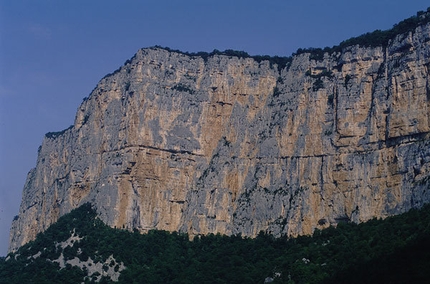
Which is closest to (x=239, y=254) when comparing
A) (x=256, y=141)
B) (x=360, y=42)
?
(x=256, y=141)

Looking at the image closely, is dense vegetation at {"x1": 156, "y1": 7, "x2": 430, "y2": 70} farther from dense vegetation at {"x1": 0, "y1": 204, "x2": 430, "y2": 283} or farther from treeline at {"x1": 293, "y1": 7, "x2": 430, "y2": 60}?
dense vegetation at {"x1": 0, "y1": 204, "x2": 430, "y2": 283}

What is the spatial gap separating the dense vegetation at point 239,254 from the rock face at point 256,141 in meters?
2.77

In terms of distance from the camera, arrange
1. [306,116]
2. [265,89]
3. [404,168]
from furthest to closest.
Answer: [265,89] → [306,116] → [404,168]

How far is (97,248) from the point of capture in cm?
8900

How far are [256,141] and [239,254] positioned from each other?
17611 mm

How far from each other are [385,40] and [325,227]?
2353 centimetres

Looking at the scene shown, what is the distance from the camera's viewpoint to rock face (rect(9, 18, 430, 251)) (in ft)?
281

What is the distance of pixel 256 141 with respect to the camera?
3873 inches

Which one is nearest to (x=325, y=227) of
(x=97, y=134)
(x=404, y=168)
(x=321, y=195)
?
(x=321, y=195)

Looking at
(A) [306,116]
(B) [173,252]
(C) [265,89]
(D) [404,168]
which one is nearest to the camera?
(D) [404,168]

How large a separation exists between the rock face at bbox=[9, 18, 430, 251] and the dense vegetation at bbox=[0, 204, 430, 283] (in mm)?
2774

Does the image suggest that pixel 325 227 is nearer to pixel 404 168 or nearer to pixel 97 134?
pixel 404 168

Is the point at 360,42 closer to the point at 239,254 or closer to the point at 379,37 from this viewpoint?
the point at 379,37

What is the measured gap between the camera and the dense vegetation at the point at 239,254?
2554 inches
